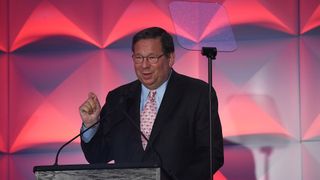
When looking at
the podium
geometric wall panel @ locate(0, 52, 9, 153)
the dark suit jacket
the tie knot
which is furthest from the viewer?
geometric wall panel @ locate(0, 52, 9, 153)

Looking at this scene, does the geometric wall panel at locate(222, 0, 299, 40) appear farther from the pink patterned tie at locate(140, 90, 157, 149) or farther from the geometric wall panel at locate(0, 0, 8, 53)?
the geometric wall panel at locate(0, 0, 8, 53)

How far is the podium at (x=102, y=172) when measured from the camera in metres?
1.58

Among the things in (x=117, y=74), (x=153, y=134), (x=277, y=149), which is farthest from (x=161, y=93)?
(x=277, y=149)

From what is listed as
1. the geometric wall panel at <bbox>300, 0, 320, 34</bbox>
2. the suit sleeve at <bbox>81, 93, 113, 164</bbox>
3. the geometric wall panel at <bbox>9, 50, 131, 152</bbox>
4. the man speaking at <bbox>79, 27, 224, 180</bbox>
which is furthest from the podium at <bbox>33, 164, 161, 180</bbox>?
the geometric wall panel at <bbox>300, 0, 320, 34</bbox>

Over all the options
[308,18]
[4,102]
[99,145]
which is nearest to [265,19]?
[308,18]

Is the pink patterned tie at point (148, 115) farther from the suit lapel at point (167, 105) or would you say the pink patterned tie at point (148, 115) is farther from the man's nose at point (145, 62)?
the man's nose at point (145, 62)

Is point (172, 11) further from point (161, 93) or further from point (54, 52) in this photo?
point (54, 52)

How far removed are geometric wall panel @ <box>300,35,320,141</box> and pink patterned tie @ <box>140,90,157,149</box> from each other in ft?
3.72

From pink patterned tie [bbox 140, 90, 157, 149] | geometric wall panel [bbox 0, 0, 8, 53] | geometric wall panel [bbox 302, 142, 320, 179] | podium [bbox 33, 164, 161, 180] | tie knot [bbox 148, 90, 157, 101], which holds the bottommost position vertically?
geometric wall panel [bbox 302, 142, 320, 179]

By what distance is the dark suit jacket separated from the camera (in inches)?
88.3

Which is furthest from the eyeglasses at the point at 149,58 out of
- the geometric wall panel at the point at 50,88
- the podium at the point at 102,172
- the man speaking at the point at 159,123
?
the geometric wall panel at the point at 50,88

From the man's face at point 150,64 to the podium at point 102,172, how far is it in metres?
0.75

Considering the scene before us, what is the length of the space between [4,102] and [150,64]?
1229 mm

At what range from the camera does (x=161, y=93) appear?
2418 millimetres
